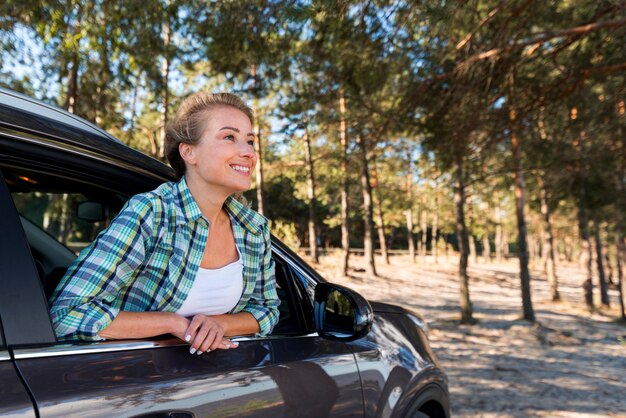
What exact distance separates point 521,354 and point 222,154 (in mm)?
10423

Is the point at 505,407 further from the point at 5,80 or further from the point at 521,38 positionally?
the point at 5,80

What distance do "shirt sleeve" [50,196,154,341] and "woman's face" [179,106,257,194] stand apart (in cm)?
32

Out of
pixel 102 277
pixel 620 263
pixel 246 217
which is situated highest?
pixel 246 217

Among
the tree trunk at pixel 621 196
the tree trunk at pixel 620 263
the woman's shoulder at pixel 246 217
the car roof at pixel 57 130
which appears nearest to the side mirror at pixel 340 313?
the woman's shoulder at pixel 246 217

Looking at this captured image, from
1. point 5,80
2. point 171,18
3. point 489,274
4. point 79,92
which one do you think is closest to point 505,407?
point 171,18

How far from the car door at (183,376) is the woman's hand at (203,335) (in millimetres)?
35

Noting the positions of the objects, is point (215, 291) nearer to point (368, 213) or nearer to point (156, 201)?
point (156, 201)

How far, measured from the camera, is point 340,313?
2.36m

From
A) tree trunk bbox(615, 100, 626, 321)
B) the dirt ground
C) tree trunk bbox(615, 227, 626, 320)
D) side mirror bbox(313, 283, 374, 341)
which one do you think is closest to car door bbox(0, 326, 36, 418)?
side mirror bbox(313, 283, 374, 341)

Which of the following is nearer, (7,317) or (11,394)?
(11,394)

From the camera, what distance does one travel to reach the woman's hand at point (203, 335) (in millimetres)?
1660

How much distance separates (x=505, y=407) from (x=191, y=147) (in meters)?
5.91

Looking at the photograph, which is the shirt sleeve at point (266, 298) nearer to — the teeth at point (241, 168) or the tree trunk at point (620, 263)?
the teeth at point (241, 168)

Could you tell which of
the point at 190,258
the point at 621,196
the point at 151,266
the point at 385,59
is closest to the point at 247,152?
the point at 190,258
